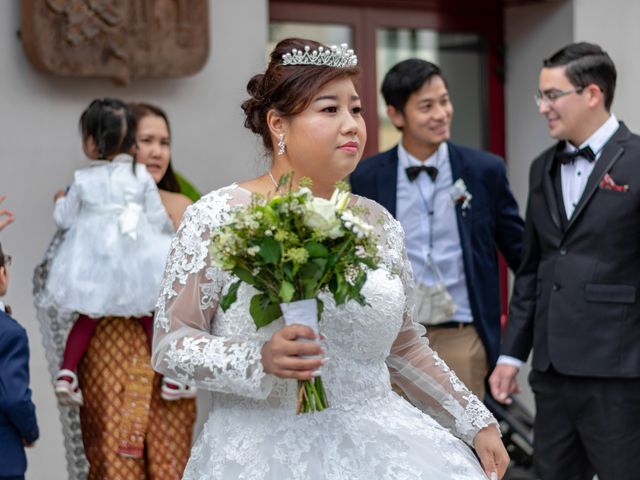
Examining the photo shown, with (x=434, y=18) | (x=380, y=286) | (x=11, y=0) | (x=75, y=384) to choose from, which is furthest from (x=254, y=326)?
(x=434, y=18)

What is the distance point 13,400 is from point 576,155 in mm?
2520

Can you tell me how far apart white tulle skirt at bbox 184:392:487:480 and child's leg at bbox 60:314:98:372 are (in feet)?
7.41

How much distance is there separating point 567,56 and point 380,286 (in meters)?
2.55

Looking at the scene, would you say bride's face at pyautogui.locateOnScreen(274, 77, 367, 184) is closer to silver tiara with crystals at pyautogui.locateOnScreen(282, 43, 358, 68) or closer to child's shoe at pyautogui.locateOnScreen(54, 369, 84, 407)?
silver tiara with crystals at pyautogui.locateOnScreen(282, 43, 358, 68)

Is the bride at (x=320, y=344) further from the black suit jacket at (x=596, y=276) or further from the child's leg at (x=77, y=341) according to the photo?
the child's leg at (x=77, y=341)

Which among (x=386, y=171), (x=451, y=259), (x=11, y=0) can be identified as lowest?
(x=451, y=259)

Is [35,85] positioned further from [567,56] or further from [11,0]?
[567,56]

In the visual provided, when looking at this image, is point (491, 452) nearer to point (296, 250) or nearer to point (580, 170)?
point (296, 250)

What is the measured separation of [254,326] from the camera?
10.9 ft

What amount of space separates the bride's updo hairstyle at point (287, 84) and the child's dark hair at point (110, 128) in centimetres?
214

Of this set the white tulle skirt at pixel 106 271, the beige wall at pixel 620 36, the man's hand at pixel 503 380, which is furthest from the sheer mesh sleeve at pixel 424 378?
the beige wall at pixel 620 36

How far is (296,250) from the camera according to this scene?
3.01 meters

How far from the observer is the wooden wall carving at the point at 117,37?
5.95m

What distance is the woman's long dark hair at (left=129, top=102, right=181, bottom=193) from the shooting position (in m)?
5.98
